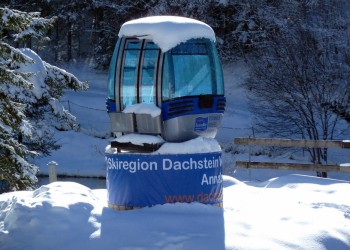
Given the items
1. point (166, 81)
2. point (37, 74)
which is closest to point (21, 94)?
point (37, 74)

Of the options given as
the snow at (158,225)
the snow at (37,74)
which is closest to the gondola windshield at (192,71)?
the snow at (158,225)

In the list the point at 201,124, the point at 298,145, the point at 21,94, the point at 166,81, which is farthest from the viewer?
the point at 21,94

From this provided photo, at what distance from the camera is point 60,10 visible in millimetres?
43500

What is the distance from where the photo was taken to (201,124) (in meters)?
9.08

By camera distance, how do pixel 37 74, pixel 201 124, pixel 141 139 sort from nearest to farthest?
pixel 141 139 < pixel 201 124 < pixel 37 74

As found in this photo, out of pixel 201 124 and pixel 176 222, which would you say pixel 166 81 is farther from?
pixel 176 222

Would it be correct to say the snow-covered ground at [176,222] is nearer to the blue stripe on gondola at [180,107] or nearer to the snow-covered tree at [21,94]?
the blue stripe on gondola at [180,107]

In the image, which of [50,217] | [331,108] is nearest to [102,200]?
[50,217]

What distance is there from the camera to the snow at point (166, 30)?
8.75 m

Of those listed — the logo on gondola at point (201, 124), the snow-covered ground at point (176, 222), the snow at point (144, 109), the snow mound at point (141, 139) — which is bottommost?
the snow-covered ground at point (176, 222)

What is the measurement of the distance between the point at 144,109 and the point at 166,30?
112 centimetres

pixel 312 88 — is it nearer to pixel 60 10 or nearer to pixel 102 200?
pixel 102 200

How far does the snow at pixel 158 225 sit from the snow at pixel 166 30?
2231 mm

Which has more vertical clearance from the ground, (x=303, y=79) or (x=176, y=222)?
(x=176, y=222)
